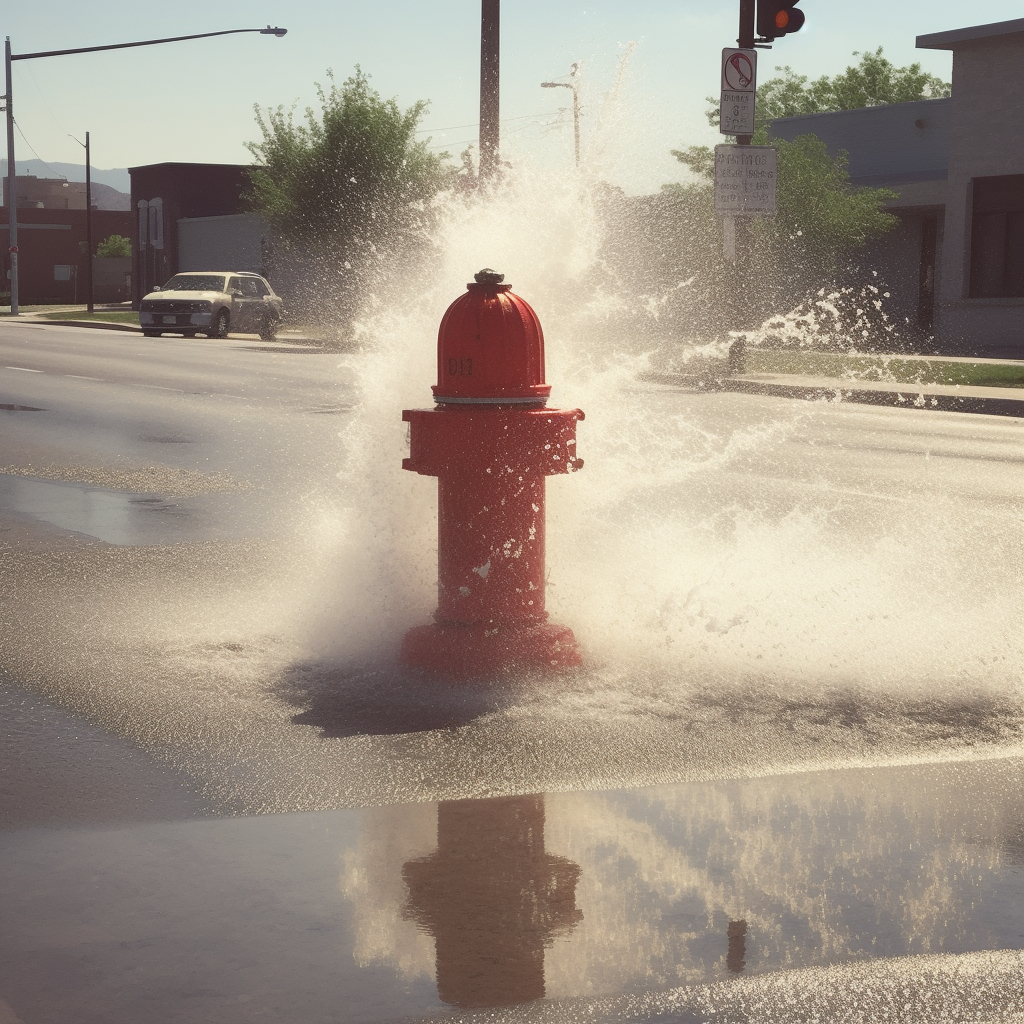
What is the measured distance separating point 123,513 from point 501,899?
665 cm

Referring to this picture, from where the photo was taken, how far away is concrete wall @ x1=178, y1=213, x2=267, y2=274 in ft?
209

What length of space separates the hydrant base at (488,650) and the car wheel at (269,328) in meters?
32.9

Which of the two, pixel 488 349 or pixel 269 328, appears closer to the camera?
pixel 488 349

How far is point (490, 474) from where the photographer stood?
5.51 meters

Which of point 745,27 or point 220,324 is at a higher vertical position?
point 745,27

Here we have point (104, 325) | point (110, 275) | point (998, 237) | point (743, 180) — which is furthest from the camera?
point (110, 275)

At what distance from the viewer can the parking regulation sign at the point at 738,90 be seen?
2117cm

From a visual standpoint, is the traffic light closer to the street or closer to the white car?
the street

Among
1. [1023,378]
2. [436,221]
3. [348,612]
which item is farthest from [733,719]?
[1023,378]

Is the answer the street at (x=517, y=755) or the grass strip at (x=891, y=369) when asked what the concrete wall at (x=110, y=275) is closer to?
the grass strip at (x=891, y=369)

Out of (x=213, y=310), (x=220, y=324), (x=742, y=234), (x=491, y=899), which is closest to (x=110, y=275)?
(x=220, y=324)

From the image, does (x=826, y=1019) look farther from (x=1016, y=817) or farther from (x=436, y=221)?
(x=436, y=221)

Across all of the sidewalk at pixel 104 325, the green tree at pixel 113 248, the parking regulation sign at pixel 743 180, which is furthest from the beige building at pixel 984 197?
the green tree at pixel 113 248

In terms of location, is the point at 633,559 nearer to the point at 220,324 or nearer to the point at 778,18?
the point at 778,18
